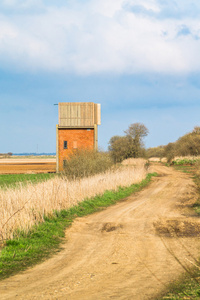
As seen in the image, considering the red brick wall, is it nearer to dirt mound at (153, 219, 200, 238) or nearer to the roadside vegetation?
the roadside vegetation

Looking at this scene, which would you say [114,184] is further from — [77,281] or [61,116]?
[61,116]

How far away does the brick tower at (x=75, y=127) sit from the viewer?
40781 millimetres

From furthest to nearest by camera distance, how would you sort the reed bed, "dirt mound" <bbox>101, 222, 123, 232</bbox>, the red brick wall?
the red brick wall < "dirt mound" <bbox>101, 222, 123, 232</bbox> < the reed bed

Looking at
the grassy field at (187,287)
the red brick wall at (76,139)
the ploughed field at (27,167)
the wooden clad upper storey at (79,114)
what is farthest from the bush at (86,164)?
the ploughed field at (27,167)

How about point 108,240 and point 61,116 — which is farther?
point 61,116

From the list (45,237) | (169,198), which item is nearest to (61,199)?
(45,237)

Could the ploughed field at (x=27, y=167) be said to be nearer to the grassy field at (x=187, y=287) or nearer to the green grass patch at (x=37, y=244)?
the green grass patch at (x=37, y=244)

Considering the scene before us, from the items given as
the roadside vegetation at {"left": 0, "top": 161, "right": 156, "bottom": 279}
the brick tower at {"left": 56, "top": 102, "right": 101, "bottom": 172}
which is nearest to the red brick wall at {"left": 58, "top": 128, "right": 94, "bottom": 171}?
the brick tower at {"left": 56, "top": 102, "right": 101, "bottom": 172}

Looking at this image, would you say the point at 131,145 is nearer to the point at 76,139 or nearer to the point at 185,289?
the point at 76,139

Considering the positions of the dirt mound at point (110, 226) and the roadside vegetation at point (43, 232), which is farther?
the dirt mound at point (110, 226)

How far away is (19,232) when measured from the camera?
31.5 ft

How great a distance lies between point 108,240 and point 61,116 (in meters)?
33.4

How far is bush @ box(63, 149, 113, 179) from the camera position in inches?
985

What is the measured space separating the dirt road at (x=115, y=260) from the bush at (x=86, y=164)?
453 inches
